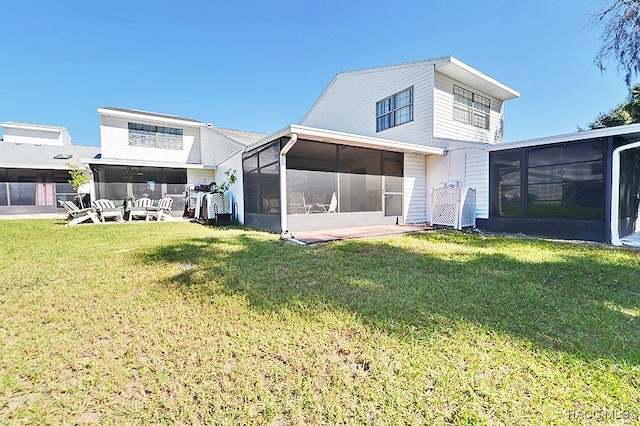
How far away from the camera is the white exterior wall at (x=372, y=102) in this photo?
907 cm

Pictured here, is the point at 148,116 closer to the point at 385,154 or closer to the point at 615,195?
the point at 385,154

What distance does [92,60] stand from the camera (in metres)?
14.5

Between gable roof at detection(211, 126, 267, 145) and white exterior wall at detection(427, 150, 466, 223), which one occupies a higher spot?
gable roof at detection(211, 126, 267, 145)

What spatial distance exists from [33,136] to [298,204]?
24.4m

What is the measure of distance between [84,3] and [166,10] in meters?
2.50

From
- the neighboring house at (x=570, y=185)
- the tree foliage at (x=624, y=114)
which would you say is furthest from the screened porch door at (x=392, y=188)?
the tree foliage at (x=624, y=114)

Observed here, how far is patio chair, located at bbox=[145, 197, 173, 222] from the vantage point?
1121cm

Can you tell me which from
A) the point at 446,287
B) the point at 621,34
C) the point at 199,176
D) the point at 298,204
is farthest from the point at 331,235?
the point at 199,176

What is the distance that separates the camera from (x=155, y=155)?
46.2ft

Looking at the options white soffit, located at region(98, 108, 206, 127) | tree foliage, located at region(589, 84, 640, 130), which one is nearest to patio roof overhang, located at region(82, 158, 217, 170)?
white soffit, located at region(98, 108, 206, 127)

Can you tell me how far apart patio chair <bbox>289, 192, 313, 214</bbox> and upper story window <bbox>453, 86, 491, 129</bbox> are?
6.51 m

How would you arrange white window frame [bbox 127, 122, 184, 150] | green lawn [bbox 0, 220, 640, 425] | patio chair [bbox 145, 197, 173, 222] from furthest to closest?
white window frame [bbox 127, 122, 184, 150]
patio chair [bbox 145, 197, 173, 222]
green lawn [bbox 0, 220, 640, 425]

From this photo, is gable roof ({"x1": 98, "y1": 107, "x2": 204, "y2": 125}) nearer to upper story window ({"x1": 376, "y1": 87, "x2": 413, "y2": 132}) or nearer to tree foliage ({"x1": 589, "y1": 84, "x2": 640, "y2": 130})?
upper story window ({"x1": 376, "y1": 87, "x2": 413, "y2": 132})

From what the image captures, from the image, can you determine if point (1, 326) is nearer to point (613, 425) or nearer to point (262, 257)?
point (262, 257)
